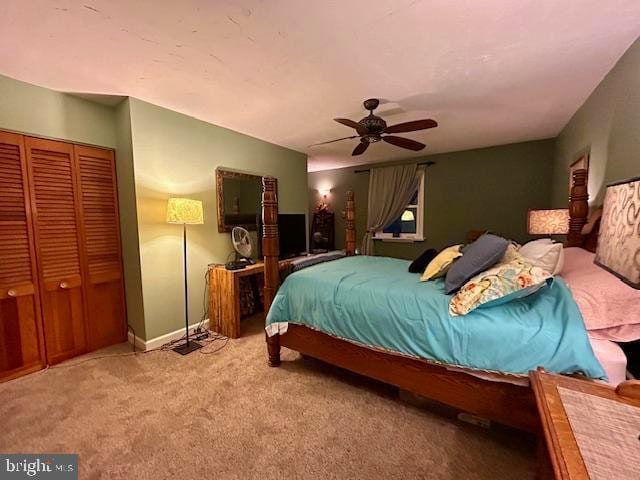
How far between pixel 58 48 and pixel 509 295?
3033 mm

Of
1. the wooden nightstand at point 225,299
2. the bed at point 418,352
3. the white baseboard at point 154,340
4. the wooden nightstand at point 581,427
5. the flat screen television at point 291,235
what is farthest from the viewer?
the flat screen television at point 291,235

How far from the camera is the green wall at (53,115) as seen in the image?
2.05 metres

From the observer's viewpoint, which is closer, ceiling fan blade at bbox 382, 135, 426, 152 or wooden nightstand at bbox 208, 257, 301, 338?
ceiling fan blade at bbox 382, 135, 426, 152

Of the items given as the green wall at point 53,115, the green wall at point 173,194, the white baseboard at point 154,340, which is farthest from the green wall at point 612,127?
the green wall at point 53,115

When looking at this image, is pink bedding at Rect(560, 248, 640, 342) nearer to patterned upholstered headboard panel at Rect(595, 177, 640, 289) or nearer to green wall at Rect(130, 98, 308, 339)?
patterned upholstered headboard panel at Rect(595, 177, 640, 289)

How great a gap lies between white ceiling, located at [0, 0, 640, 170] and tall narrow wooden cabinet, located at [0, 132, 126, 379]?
0.62 m

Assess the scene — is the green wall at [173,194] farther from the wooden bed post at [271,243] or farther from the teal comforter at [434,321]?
the teal comforter at [434,321]

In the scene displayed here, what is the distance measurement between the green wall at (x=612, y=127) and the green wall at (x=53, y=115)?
13.3 feet

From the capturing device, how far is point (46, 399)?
1905mm

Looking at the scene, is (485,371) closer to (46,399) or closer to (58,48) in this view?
(46,399)

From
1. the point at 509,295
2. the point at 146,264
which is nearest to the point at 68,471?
the point at 146,264

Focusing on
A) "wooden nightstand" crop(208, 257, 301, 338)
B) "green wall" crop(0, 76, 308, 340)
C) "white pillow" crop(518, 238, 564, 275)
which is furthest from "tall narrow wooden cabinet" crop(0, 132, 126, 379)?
"white pillow" crop(518, 238, 564, 275)

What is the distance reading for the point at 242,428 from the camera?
1636 millimetres

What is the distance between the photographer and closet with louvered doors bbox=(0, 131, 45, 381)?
6.77 feet
